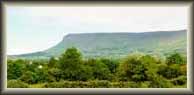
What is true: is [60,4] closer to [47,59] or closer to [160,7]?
[47,59]

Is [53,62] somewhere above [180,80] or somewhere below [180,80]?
above

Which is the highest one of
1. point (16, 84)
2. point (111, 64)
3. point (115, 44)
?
point (115, 44)

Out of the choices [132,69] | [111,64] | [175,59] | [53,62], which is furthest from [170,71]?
[53,62]

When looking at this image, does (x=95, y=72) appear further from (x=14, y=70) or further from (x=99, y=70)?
(x=14, y=70)

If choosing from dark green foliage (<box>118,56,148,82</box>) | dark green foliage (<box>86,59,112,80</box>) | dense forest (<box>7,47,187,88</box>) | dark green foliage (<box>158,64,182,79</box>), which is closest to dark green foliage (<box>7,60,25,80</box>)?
dense forest (<box>7,47,187,88</box>)

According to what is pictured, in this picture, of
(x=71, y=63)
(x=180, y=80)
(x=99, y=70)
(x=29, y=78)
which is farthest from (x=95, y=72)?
(x=180, y=80)

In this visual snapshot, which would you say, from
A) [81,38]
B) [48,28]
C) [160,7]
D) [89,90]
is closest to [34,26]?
[48,28]
